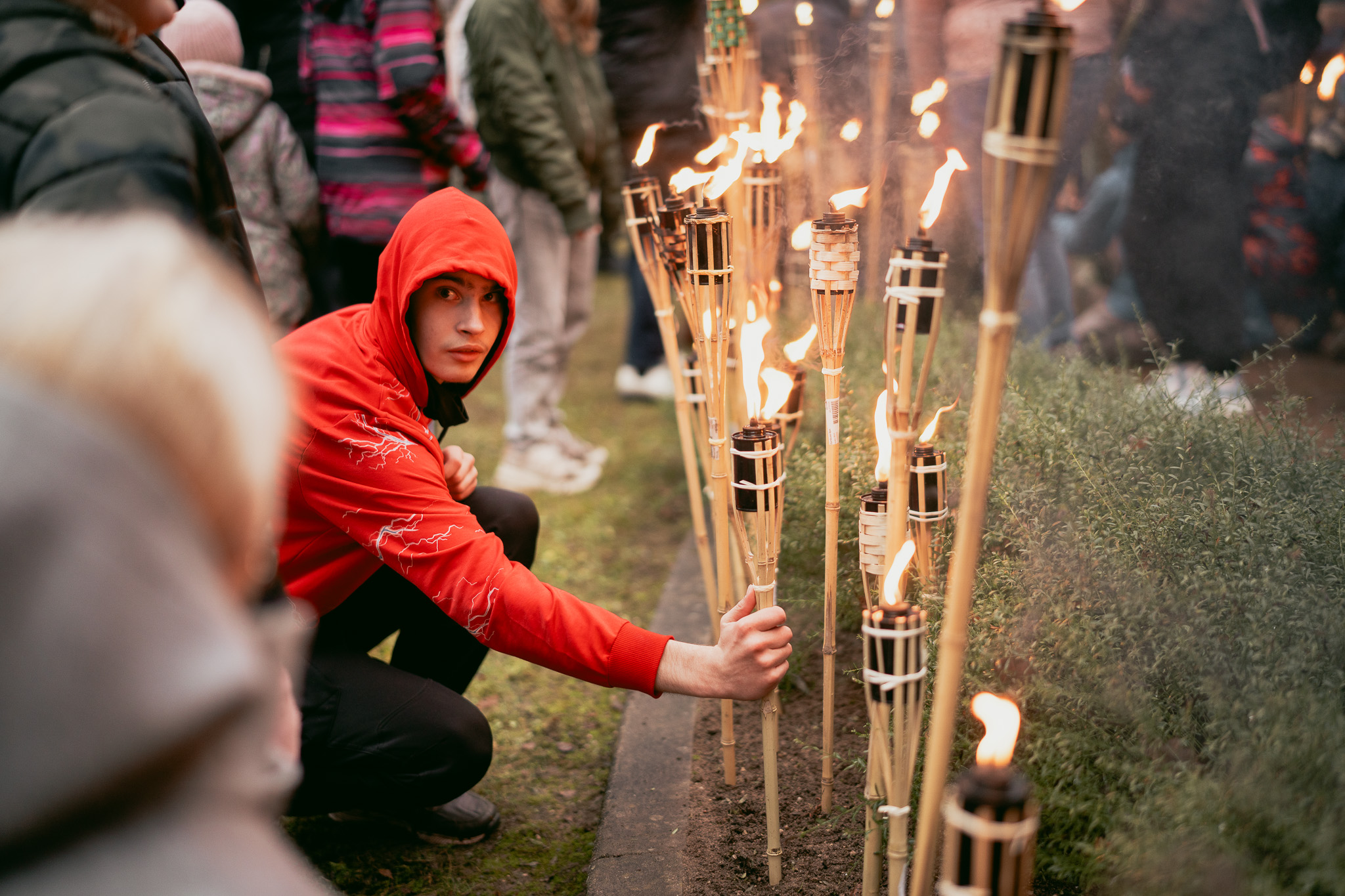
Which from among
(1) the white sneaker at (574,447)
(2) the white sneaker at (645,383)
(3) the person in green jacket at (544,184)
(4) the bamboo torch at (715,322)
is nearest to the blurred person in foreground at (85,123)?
(4) the bamboo torch at (715,322)

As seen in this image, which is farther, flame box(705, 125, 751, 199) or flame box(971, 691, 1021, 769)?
flame box(705, 125, 751, 199)

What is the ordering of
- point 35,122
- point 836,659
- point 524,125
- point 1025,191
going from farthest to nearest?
point 524,125 → point 836,659 → point 35,122 → point 1025,191

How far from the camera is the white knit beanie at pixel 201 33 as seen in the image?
287 centimetres

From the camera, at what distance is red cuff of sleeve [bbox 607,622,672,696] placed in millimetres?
1478

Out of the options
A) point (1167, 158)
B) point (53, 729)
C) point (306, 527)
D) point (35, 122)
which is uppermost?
point (35, 122)

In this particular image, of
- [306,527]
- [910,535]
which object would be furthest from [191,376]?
[910,535]

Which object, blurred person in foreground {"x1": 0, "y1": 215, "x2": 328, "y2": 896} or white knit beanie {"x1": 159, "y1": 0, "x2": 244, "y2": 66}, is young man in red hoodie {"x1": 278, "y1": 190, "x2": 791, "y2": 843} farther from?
white knit beanie {"x1": 159, "y1": 0, "x2": 244, "y2": 66}

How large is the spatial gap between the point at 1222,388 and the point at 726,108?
7.80 ft

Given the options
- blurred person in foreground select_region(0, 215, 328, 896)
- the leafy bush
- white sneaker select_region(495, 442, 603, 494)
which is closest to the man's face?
the leafy bush

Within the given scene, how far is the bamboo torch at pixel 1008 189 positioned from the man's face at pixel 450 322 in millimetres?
1122

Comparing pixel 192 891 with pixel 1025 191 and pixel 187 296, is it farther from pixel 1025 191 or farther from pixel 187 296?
pixel 1025 191

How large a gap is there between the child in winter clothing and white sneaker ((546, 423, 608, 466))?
122cm

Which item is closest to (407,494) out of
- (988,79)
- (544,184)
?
(544,184)

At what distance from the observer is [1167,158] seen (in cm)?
390
